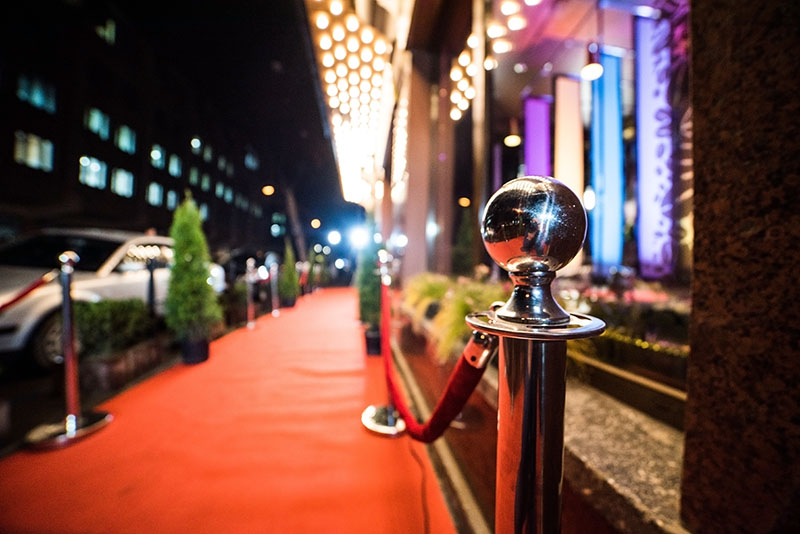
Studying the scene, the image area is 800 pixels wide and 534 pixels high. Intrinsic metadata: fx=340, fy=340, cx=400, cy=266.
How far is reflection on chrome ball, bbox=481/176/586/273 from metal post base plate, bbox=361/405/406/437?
2509 mm

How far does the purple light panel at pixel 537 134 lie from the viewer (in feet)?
18.5

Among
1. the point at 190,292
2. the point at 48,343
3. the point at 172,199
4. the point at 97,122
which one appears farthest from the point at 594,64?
the point at 172,199

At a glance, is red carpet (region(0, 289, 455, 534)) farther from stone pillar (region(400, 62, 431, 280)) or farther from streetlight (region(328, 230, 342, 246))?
streetlight (region(328, 230, 342, 246))

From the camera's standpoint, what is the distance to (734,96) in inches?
36.3

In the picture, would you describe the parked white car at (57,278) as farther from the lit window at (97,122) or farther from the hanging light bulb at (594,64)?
the lit window at (97,122)

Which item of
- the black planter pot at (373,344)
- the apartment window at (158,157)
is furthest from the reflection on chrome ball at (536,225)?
the apartment window at (158,157)

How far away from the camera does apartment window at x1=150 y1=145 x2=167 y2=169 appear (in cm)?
2837

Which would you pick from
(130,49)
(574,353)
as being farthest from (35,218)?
(574,353)

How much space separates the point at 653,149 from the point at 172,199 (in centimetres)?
3640

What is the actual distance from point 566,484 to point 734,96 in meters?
1.42

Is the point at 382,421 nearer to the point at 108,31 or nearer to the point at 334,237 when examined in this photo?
the point at 108,31

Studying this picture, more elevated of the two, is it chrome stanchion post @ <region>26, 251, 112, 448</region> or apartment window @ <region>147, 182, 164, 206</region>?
apartment window @ <region>147, 182, 164, 206</region>

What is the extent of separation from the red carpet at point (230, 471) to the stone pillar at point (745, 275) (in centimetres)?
153

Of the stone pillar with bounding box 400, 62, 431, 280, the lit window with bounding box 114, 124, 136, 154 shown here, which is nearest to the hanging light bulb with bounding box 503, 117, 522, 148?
the stone pillar with bounding box 400, 62, 431, 280
